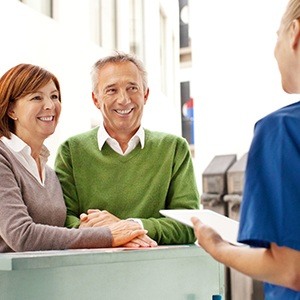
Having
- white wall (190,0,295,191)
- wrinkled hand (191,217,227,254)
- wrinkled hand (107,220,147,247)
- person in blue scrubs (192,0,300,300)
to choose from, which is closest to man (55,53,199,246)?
wrinkled hand (107,220,147,247)

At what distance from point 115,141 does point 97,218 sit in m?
0.22

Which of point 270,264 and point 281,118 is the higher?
point 281,118

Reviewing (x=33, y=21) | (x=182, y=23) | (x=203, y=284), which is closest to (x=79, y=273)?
(x=203, y=284)

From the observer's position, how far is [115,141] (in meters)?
1.71

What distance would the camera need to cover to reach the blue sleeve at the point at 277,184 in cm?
83

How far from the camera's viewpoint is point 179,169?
5.64 ft

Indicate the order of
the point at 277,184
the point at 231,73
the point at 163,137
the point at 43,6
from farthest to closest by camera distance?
the point at 231,73
the point at 43,6
the point at 163,137
the point at 277,184

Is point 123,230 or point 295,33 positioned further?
point 123,230

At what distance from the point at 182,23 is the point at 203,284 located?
480cm

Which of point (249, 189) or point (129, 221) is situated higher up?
point (249, 189)

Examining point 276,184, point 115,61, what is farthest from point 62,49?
point 276,184

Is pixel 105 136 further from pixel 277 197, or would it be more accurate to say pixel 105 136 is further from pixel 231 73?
pixel 231 73

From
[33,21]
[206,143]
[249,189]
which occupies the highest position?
[33,21]

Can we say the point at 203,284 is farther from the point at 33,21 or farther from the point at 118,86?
the point at 33,21
